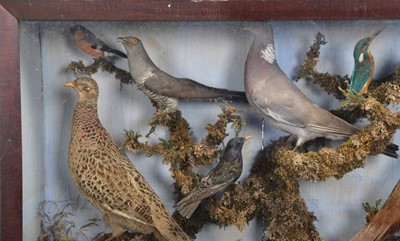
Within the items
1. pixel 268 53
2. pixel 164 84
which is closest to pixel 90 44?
pixel 164 84

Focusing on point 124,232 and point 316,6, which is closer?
point 316,6

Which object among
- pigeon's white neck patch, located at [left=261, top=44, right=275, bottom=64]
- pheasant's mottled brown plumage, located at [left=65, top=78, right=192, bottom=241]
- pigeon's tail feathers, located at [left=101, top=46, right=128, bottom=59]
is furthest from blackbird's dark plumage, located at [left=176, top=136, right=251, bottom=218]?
pigeon's tail feathers, located at [left=101, top=46, right=128, bottom=59]

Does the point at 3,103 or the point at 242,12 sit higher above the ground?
the point at 242,12

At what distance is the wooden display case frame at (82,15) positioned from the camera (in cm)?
94

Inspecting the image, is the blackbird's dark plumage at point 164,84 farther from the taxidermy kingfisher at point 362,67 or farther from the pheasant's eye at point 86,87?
the taxidermy kingfisher at point 362,67

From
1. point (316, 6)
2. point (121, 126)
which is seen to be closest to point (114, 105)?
point (121, 126)

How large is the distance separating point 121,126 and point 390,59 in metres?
0.50

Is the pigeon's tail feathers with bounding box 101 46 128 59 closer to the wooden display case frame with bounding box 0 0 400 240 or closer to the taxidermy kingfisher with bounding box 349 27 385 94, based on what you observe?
the wooden display case frame with bounding box 0 0 400 240

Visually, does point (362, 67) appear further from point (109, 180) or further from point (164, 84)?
point (109, 180)

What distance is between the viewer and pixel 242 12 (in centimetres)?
95

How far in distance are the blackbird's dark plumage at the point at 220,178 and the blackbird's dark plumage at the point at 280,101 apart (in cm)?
8

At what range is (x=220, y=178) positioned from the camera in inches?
40.2

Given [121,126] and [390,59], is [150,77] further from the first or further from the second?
[390,59]

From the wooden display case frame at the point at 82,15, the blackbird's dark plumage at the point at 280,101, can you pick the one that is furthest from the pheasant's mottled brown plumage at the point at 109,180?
the blackbird's dark plumage at the point at 280,101
